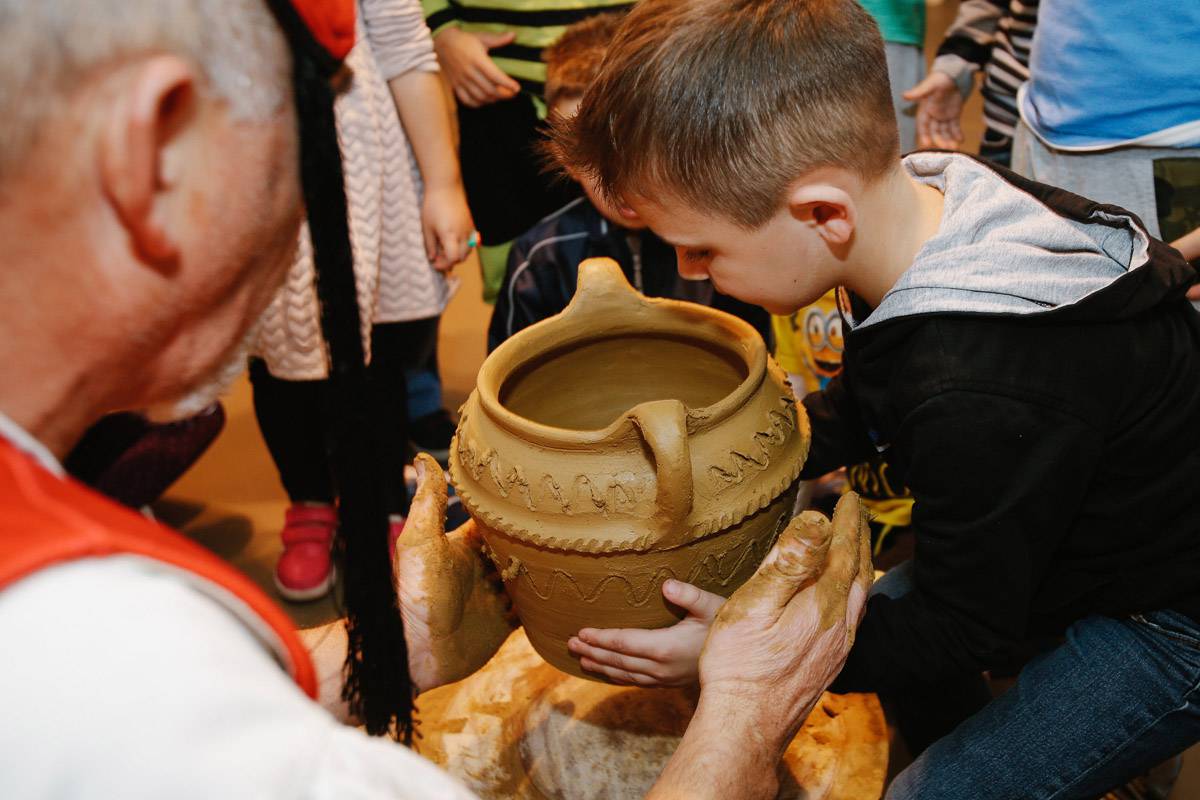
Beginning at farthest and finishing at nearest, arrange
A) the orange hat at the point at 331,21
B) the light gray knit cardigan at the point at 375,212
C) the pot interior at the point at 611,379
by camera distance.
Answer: the light gray knit cardigan at the point at 375,212 → the pot interior at the point at 611,379 → the orange hat at the point at 331,21

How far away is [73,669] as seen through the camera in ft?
1.60

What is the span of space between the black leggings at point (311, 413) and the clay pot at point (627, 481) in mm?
887

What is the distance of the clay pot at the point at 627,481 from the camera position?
1002mm

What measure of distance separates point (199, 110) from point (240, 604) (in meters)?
0.28

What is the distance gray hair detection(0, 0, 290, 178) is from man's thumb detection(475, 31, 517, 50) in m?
1.67

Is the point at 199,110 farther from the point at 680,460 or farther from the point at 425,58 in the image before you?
the point at 425,58

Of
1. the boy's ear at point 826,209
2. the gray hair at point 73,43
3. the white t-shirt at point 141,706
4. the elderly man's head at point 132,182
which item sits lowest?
the boy's ear at point 826,209

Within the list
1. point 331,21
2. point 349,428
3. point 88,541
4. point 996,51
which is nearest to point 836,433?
point 349,428

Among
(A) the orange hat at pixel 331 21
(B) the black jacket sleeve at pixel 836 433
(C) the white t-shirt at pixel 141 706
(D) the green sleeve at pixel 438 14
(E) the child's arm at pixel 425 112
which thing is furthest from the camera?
(D) the green sleeve at pixel 438 14

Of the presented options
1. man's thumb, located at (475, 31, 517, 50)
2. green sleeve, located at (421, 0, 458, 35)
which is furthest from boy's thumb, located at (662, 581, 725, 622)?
green sleeve, located at (421, 0, 458, 35)

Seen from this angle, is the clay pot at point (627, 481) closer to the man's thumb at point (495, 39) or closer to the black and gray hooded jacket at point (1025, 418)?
the black and gray hooded jacket at point (1025, 418)

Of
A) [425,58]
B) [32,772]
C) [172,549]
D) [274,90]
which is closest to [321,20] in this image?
[274,90]

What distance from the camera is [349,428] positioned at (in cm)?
82

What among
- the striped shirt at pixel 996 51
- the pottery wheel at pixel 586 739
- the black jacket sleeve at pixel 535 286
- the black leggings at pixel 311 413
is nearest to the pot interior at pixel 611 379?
the pottery wheel at pixel 586 739
